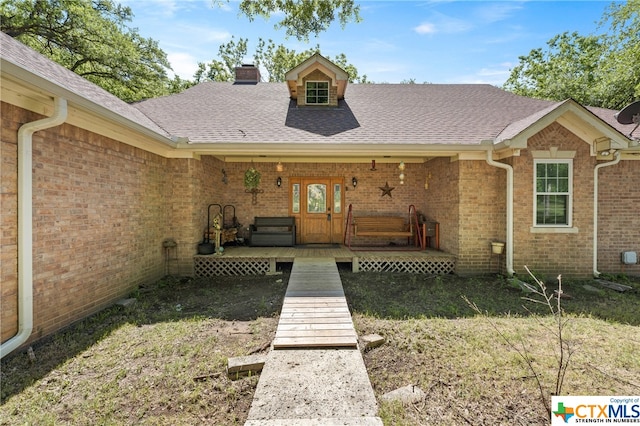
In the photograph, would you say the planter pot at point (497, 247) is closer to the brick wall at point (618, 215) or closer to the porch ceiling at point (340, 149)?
the porch ceiling at point (340, 149)

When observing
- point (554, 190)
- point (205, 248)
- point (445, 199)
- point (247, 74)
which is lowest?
point (205, 248)

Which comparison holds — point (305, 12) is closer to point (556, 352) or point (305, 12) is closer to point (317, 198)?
point (317, 198)

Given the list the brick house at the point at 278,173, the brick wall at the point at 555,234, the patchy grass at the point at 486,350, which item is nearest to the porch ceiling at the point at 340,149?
the brick house at the point at 278,173

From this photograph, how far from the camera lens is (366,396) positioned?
2.56 metres

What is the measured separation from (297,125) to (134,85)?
10533mm

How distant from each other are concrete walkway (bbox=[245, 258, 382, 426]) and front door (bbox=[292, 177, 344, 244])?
4667 millimetres

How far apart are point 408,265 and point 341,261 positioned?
5.72 ft

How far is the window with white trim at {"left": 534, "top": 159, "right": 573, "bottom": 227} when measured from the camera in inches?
255

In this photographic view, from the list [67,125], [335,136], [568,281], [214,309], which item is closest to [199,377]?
[214,309]

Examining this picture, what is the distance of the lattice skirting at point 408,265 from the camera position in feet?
23.4

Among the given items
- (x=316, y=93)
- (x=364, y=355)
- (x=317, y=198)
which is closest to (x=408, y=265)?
(x=317, y=198)

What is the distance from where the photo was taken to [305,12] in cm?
678

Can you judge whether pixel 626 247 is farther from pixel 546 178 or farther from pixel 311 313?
pixel 311 313

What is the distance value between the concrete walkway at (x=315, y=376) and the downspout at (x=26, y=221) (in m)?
3.01
